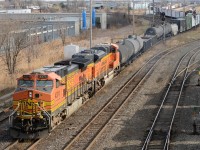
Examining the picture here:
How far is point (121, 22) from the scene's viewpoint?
10900cm

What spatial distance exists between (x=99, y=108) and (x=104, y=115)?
5.57ft

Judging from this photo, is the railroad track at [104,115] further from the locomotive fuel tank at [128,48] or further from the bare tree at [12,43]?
the bare tree at [12,43]

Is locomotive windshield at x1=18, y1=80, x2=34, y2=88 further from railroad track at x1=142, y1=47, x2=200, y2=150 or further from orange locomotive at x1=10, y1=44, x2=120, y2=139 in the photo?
railroad track at x1=142, y1=47, x2=200, y2=150

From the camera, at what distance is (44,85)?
59.9 ft

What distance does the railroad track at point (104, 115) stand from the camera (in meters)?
17.8

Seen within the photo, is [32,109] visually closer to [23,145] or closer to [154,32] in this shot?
[23,145]

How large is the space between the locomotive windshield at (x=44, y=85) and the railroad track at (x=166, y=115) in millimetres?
4742

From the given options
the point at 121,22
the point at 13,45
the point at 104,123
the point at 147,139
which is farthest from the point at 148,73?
the point at 121,22

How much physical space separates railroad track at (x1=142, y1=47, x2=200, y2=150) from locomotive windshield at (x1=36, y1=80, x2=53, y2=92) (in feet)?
15.6

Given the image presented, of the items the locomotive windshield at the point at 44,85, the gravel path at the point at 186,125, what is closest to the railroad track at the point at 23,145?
the locomotive windshield at the point at 44,85

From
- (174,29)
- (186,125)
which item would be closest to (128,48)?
(186,125)

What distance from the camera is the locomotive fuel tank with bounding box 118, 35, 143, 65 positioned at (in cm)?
3761

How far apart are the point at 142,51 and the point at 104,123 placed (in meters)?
29.7

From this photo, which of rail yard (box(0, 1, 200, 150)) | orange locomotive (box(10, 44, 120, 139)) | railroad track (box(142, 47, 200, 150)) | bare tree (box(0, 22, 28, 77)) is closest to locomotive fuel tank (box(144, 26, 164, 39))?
railroad track (box(142, 47, 200, 150))
